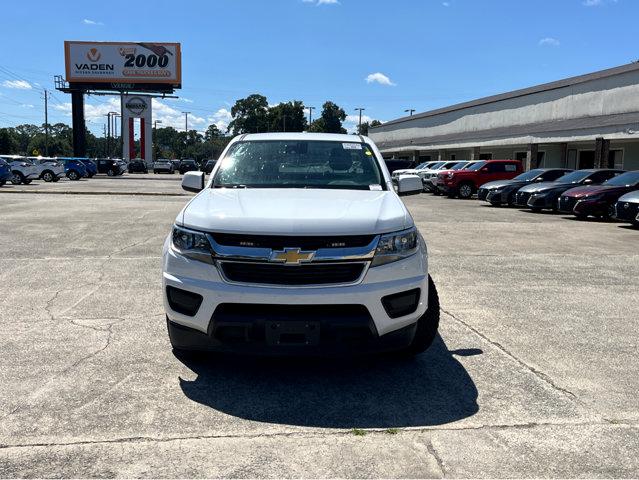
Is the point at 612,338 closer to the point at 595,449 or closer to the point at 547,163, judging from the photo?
the point at 595,449

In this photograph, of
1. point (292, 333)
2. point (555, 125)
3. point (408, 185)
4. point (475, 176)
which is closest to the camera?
point (292, 333)

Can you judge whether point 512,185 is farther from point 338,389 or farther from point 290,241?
point 290,241

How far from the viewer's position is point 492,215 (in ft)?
58.8

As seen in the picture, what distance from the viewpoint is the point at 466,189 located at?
86.4 ft

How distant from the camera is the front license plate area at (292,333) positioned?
3596mm

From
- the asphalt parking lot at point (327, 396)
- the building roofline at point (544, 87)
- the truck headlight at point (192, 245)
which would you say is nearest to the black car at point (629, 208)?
the asphalt parking lot at point (327, 396)

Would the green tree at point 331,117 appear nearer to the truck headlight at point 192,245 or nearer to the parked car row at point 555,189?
the parked car row at point 555,189

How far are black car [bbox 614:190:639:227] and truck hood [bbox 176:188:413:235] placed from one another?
11.8m

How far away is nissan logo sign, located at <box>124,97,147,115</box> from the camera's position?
70.5m

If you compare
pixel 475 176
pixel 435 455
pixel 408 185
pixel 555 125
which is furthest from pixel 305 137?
pixel 555 125

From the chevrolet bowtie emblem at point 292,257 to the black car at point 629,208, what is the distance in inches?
508

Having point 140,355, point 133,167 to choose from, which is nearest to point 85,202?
point 140,355

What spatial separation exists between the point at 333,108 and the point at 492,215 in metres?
109

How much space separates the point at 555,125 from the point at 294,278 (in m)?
32.2
